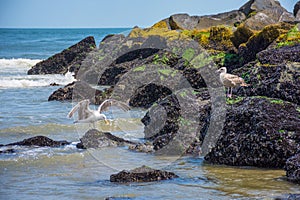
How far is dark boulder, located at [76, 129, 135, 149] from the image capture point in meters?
9.97

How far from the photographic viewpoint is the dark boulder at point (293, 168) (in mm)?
7071

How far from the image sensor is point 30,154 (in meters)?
9.32

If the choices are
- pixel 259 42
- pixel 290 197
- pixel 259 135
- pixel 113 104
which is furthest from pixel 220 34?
pixel 290 197

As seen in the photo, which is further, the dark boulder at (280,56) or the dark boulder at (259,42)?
the dark boulder at (259,42)

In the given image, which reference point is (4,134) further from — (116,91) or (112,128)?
(116,91)

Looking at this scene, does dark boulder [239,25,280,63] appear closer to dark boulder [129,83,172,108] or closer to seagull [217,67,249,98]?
dark boulder [129,83,172,108]

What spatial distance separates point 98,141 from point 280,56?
395 centimetres

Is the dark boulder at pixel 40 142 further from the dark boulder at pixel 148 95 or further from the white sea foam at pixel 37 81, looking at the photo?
the white sea foam at pixel 37 81

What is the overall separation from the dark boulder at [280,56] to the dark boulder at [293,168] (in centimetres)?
370

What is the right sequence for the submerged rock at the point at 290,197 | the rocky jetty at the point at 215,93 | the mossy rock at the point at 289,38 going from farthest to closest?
the mossy rock at the point at 289,38 < the rocky jetty at the point at 215,93 < the submerged rock at the point at 290,197

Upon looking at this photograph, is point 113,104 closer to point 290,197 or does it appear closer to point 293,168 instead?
point 293,168

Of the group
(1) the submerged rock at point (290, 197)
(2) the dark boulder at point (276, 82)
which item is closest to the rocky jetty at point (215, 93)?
(2) the dark boulder at point (276, 82)

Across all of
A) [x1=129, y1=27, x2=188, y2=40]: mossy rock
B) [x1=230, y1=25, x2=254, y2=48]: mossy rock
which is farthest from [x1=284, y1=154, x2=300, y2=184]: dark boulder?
[x1=129, y1=27, x2=188, y2=40]: mossy rock

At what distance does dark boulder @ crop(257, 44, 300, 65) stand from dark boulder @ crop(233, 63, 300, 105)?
0.47 metres
